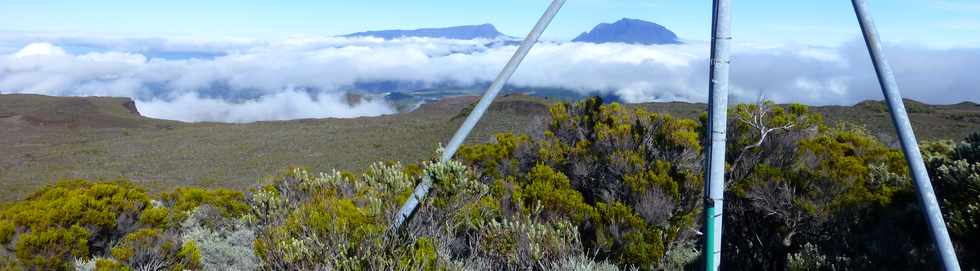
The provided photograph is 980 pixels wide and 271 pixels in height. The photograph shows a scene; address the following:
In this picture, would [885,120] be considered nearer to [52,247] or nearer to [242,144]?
[52,247]

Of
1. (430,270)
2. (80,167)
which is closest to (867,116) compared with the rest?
(430,270)

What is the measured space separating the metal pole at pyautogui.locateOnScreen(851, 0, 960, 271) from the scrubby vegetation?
266 centimetres

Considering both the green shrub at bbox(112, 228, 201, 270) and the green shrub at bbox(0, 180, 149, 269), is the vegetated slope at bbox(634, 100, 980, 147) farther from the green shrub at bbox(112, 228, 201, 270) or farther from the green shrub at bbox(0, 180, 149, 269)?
the green shrub at bbox(0, 180, 149, 269)

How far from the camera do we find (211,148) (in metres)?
34.8

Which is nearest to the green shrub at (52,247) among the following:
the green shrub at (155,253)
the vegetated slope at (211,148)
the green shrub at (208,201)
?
the green shrub at (155,253)

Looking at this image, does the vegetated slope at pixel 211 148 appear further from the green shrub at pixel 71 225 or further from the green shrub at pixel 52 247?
the green shrub at pixel 52 247

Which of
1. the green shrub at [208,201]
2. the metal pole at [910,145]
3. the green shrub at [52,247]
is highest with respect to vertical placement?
the metal pole at [910,145]

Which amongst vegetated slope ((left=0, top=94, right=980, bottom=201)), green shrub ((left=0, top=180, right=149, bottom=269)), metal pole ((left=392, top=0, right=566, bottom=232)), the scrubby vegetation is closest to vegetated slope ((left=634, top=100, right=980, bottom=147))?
vegetated slope ((left=0, top=94, right=980, bottom=201))

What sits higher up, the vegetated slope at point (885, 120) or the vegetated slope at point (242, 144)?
the vegetated slope at point (885, 120)

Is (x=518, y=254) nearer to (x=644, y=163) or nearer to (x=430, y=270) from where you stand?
(x=430, y=270)

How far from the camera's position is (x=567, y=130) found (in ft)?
36.5

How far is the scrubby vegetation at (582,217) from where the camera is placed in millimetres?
4861

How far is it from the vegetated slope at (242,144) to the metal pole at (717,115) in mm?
20305

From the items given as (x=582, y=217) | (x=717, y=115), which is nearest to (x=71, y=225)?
(x=582, y=217)
